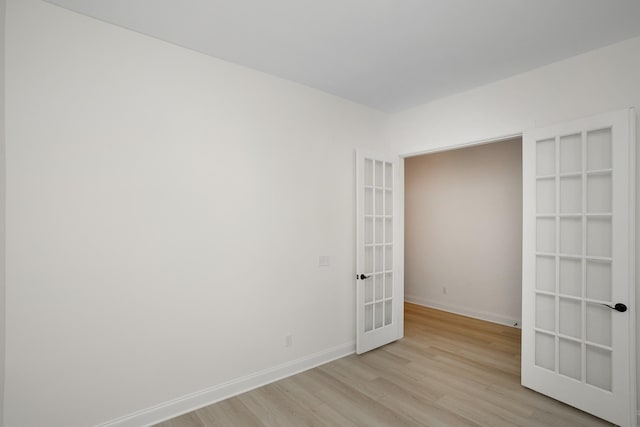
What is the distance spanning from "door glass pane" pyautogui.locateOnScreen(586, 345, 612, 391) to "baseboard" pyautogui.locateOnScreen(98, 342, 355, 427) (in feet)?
7.23

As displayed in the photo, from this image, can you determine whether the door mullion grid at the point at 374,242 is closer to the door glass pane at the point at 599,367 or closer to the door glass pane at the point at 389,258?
the door glass pane at the point at 389,258

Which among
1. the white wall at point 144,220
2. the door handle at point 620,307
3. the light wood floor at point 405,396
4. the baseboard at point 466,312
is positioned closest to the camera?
the white wall at point 144,220

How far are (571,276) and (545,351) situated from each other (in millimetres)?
712

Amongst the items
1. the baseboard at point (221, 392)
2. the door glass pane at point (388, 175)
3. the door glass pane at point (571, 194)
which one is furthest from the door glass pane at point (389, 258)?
the door glass pane at point (571, 194)

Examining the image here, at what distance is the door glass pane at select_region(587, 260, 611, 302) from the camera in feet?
7.67

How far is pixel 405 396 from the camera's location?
2.64m

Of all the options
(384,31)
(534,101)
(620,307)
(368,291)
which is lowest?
(368,291)

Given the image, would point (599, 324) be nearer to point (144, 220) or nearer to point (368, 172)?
point (368, 172)

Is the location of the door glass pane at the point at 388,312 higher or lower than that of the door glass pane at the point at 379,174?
lower

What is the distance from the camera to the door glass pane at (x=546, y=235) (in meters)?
2.63

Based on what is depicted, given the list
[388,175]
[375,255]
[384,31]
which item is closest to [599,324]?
[375,255]

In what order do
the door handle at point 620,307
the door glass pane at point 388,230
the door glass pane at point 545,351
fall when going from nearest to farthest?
the door handle at point 620,307 < the door glass pane at point 545,351 < the door glass pane at point 388,230

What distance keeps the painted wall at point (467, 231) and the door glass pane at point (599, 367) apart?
203 cm

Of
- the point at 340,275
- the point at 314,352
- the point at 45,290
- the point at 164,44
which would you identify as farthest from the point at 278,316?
the point at 164,44
